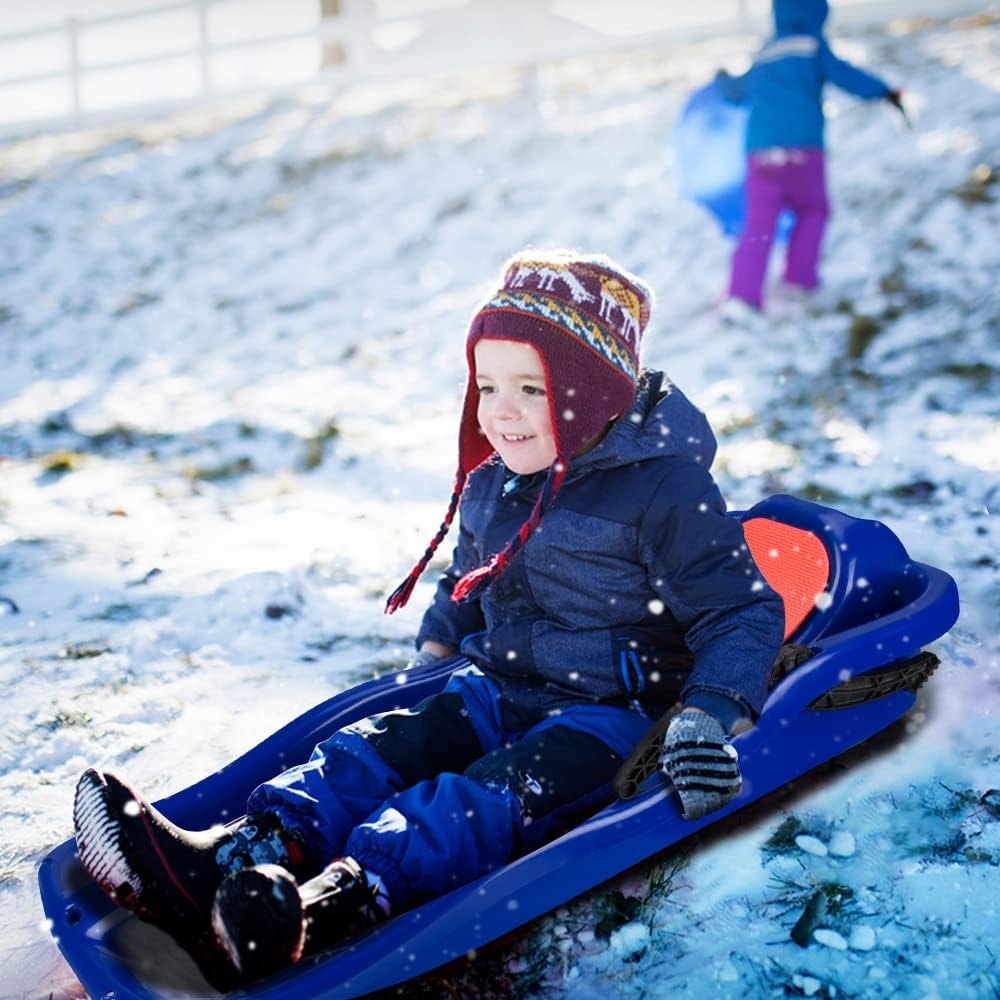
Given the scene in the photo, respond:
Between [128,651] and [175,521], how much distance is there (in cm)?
116

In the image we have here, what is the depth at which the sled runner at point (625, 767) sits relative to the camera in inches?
58.7

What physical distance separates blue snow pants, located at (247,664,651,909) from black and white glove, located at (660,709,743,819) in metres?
0.19

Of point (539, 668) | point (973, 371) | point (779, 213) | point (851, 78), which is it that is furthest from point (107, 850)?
point (851, 78)

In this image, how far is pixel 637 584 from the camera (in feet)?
6.44

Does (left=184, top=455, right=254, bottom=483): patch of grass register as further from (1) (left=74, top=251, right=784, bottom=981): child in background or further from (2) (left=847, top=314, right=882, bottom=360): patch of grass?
(2) (left=847, top=314, right=882, bottom=360): patch of grass

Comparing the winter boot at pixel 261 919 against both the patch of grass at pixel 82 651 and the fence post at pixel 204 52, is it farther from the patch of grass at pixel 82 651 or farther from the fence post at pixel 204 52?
the fence post at pixel 204 52

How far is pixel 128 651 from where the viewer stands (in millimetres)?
2906

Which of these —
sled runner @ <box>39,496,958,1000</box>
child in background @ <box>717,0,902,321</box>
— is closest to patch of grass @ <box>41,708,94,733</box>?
sled runner @ <box>39,496,958,1000</box>

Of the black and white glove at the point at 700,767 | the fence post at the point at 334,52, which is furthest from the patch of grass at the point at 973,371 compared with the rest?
the fence post at the point at 334,52

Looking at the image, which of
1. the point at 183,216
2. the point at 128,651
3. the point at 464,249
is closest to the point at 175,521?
the point at 128,651

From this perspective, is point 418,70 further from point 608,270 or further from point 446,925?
point 446,925

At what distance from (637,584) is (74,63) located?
12814mm

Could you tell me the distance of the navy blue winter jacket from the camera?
6.08 feet

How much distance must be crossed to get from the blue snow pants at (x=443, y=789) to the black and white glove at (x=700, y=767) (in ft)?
0.61
